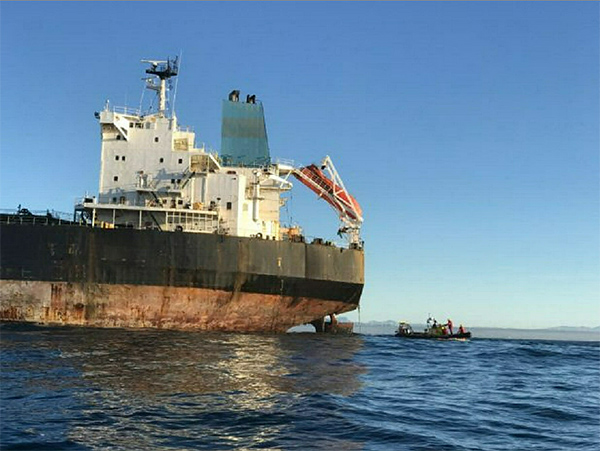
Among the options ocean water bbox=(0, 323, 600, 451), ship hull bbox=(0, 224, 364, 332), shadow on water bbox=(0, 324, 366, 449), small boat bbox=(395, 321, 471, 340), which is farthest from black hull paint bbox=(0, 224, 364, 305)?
small boat bbox=(395, 321, 471, 340)

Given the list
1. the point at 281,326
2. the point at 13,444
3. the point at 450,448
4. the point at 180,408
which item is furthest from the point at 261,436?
the point at 281,326

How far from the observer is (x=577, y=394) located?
1753 centimetres

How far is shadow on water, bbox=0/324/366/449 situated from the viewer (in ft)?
32.1

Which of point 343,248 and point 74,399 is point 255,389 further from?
point 343,248

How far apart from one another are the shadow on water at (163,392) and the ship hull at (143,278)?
22.2 feet

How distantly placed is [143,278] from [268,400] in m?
20.6

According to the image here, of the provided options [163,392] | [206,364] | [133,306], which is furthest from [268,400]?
[133,306]

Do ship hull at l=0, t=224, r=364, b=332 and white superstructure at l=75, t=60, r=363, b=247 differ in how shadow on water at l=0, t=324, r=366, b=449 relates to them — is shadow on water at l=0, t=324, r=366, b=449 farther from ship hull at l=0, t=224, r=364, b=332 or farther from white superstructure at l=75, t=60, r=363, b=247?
white superstructure at l=75, t=60, r=363, b=247

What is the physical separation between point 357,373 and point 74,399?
10104 millimetres

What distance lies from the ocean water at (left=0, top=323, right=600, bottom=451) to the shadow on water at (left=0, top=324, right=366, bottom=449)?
0.11ft

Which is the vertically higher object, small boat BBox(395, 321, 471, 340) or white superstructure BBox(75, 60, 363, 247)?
white superstructure BBox(75, 60, 363, 247)

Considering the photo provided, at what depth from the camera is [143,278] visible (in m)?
32.0

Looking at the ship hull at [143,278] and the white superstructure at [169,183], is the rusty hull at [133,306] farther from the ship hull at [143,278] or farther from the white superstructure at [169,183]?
the white superstructure at [169,183]

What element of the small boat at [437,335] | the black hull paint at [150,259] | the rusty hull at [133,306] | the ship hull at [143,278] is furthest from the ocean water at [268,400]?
the small boat at [437,335]
